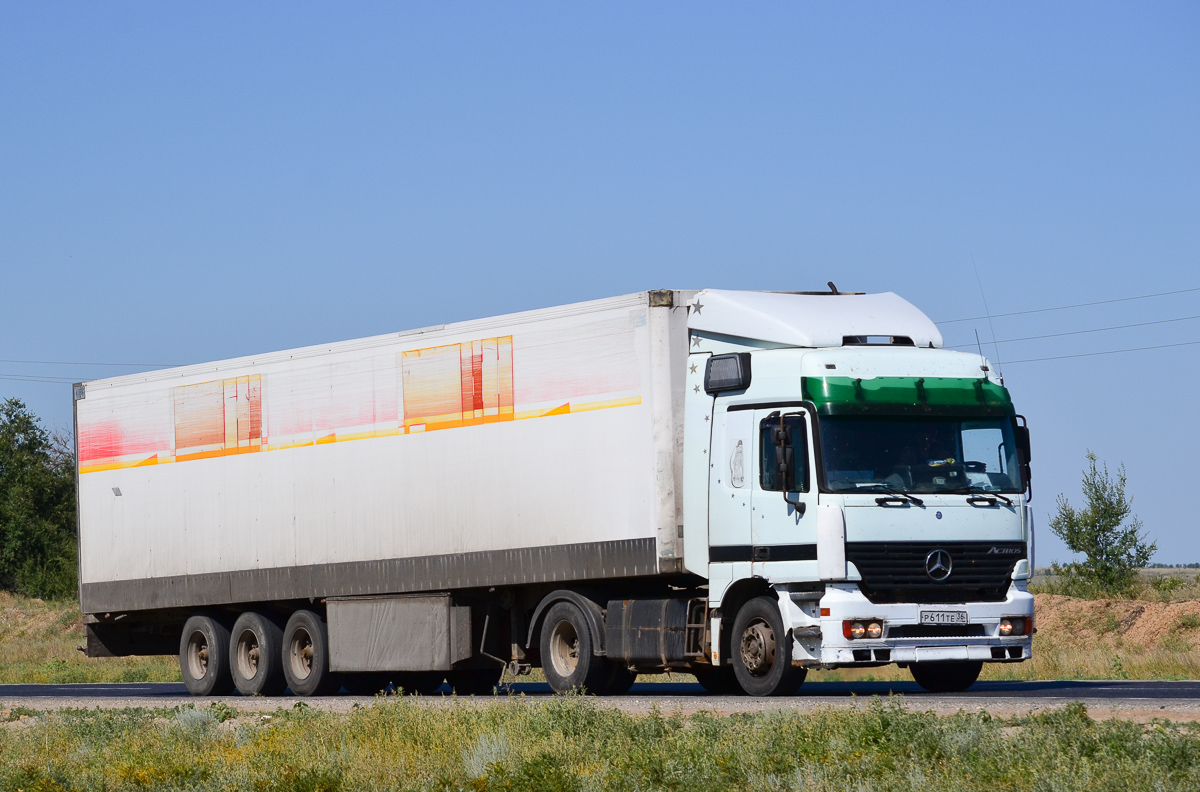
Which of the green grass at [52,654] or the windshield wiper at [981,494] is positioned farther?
the green grass at [52,654]

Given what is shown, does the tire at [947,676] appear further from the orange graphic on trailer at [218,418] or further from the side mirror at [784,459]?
the orange graphic on trailer at [218,418]

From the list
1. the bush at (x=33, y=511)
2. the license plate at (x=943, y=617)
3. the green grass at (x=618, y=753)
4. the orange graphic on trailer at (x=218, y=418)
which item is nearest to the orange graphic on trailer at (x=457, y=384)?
the orange graphic on trailer at (x=218, y=418)

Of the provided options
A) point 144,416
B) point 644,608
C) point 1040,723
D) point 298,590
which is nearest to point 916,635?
point 644,608

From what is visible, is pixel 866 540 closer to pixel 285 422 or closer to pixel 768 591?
pixel 768 591

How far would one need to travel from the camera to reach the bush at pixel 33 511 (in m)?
65.2

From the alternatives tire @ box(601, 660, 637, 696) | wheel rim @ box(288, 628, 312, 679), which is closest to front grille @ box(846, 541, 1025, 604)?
tire @ box(601, 660, 637, 696)

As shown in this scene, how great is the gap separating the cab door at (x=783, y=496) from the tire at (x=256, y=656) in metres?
8.74

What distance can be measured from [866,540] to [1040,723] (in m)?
4.60

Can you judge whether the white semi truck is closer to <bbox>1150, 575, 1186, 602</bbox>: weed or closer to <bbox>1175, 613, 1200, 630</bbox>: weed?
<bbox>1175, 613, 1200, 630</bbox>: weed

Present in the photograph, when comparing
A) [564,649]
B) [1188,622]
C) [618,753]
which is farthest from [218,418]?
[1188,622]

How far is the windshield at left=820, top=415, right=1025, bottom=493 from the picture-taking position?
16.1m

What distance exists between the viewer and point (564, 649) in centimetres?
1905

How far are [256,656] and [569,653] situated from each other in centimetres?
606

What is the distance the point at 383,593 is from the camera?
20.7m
